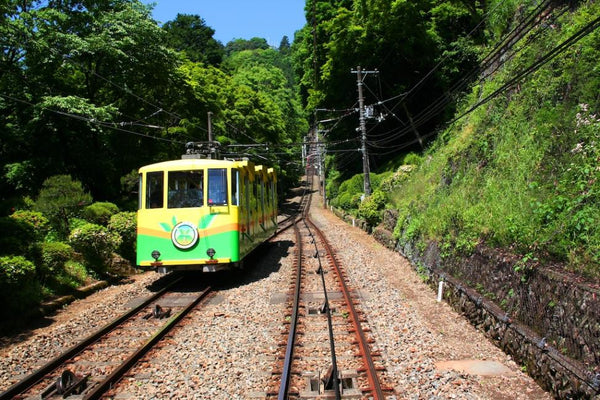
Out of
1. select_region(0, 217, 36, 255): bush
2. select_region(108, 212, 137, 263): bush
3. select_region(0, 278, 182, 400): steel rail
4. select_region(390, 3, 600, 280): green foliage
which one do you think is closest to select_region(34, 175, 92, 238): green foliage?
select_region(108, 212, 137, 263): bush

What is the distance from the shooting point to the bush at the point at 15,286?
803 centimetres

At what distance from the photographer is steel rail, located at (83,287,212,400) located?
5133 millimetres

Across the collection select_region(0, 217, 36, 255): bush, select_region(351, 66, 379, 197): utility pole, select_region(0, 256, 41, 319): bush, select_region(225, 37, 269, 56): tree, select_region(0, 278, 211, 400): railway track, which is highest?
select_region(225, 37, 269, 56): tree

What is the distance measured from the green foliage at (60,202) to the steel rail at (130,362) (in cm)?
683

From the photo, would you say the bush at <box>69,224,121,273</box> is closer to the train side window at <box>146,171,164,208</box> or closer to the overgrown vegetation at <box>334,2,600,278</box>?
the train side window at <box>146,171,164,208</box>

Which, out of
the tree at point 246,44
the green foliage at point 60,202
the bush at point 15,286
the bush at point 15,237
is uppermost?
the tree at point 246,44

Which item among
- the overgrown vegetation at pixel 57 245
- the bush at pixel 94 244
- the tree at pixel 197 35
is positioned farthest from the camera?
the tree at pixel 197 35

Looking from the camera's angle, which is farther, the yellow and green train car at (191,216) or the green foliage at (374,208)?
the green foliage at (374,208)

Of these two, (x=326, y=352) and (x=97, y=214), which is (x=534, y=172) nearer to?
(x=326, y=352)

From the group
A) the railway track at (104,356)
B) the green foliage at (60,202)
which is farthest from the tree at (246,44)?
the railway track at (104,356)

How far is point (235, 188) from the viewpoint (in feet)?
35.8

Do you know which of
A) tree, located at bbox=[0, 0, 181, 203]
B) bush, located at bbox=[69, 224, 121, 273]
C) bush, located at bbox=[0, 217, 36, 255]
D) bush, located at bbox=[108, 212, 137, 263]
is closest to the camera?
bush, located at bbox=[0, 217, 36, 255]

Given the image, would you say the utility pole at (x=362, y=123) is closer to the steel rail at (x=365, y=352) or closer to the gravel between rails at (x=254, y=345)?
the gravel between rails at (x=254, y=345)

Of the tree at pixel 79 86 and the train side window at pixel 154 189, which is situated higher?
the tree at pixel 79 86
